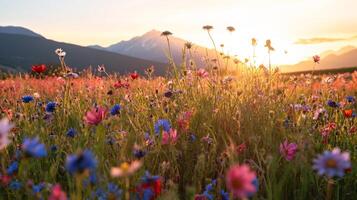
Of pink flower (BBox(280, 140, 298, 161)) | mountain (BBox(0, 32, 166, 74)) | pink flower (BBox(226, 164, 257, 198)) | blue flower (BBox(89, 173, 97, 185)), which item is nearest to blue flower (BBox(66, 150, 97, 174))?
pink flower (BBox(226, 164, 257, 198))

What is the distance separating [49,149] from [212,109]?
1198 mm

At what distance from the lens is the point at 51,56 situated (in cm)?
12444

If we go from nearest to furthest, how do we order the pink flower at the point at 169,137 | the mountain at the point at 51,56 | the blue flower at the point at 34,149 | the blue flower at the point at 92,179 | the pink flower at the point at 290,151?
the blue flower at the point at 34,149 < the blue flower at the point at 92,179 < the pink flower at the point at 290,151 < the pink flower at the point at 169,137 < the mountain at the point at 51,56

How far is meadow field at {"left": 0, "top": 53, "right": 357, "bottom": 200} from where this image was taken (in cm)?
136

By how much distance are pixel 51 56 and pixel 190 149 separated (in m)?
129

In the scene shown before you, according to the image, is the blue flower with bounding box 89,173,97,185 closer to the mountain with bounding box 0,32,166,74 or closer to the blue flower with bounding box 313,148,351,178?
the blue flower with bounding box 313,148,351,178

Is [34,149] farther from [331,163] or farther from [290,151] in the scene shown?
[290,151]

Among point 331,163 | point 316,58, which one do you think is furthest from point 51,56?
point 331,163

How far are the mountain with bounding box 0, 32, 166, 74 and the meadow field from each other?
93500 mm

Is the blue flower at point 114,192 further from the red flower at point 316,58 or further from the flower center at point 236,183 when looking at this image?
the red flower at point 316,58

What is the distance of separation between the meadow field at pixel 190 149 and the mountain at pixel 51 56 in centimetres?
9350

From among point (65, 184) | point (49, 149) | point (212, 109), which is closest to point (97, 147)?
point (65, 184)

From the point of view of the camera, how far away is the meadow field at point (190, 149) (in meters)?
1.36

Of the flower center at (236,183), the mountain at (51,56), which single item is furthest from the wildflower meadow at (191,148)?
the mountain at (51,56)
